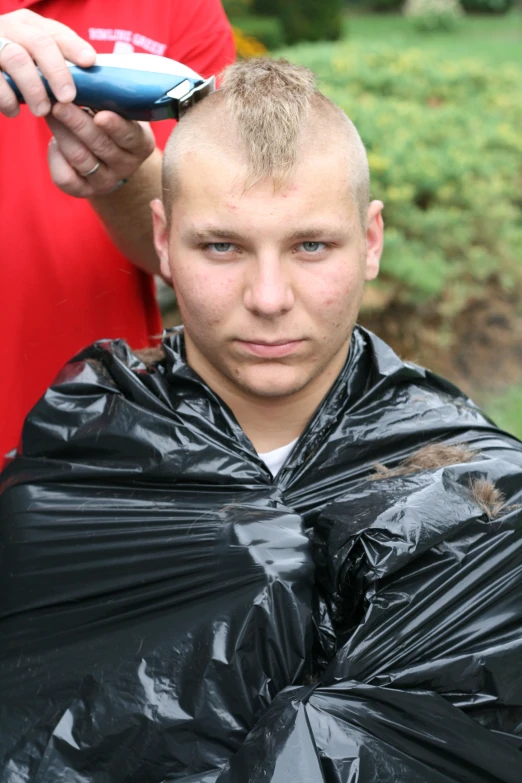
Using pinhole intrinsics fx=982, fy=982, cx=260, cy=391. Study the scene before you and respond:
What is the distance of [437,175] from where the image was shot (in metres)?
6.12

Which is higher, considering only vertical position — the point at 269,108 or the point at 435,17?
the point at 269,108

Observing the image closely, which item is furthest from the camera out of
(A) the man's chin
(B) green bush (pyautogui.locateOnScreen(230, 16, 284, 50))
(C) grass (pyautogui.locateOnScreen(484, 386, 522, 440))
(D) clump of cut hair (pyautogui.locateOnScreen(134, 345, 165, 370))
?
(B) green bush (pyautogui.locateOnScreen(230, 16, 284, 50))

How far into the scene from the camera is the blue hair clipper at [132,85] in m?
2.08

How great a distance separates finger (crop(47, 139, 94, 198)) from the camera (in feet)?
7.53

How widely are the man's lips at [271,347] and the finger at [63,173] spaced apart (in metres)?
0.56

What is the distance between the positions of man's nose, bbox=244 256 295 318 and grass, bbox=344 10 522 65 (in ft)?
43.8

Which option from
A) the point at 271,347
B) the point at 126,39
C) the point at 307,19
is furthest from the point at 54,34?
the point at 307,19

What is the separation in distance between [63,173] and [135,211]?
30 cm

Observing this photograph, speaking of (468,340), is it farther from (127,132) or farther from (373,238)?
(127,132)

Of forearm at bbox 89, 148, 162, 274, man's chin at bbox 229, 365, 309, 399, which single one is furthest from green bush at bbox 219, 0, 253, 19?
man's chin at bbox 229, 365, 309, 399

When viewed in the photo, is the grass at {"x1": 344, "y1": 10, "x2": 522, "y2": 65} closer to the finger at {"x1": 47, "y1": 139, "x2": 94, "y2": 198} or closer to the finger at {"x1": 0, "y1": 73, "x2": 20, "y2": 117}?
the finger at {"x1": 47, "y1": 139, "x2": 94, "y2": 198}

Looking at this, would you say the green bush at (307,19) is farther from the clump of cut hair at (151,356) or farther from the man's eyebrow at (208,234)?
the man's eyebrow at (208,234)

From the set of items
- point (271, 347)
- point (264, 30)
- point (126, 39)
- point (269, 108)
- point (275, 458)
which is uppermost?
point (126, 39)

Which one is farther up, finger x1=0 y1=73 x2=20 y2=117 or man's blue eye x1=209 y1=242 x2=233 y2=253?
finger x1=0 y1=73 x2=20 y2=117
